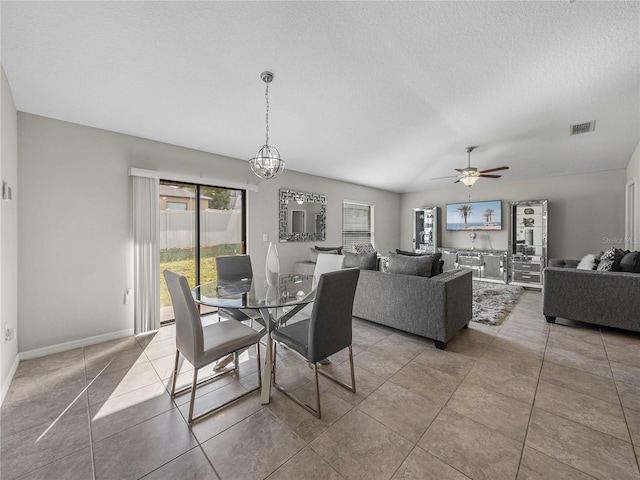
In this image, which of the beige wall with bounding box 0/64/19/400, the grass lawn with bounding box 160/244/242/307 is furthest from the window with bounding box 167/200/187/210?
the beige wall with bounding box 0/64/19/400

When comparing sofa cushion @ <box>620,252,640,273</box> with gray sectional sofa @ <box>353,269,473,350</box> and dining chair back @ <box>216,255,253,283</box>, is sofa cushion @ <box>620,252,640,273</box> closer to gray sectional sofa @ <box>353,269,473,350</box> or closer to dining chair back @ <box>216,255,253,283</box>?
gray sectional sofa @ <box>353,269,473,350</box>

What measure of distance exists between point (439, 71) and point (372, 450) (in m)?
3.09

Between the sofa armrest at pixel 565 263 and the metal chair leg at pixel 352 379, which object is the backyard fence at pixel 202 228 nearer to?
the metal chair leg at pixel 352 379

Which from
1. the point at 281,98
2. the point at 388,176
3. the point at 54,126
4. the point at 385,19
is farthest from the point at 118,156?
the point at 388,176

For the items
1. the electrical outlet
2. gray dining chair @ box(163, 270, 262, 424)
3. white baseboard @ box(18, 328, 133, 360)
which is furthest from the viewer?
white baseboard @ box(18, 328, 133, 360)

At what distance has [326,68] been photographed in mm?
2352

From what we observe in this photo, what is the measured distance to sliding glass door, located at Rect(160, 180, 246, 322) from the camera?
139 inches

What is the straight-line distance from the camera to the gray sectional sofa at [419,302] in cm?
266

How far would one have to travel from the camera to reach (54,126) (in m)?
2.68

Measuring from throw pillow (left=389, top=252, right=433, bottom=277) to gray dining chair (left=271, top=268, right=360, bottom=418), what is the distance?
1288mm

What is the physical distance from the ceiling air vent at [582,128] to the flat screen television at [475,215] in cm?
257

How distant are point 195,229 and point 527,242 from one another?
6.71 meters

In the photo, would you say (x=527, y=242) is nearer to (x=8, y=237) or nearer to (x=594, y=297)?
(x=594, y=297)

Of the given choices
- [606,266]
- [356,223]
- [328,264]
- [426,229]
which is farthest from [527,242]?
[328,264]
